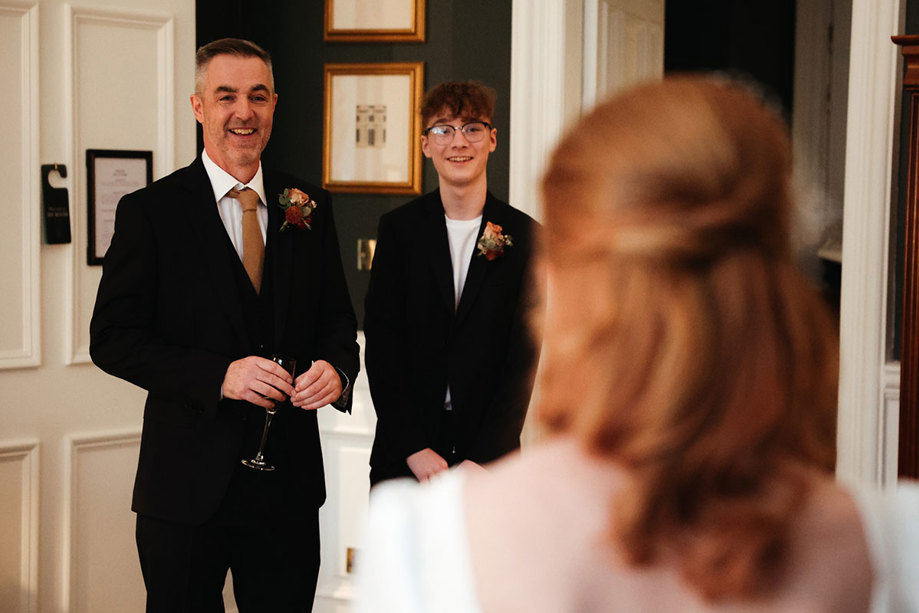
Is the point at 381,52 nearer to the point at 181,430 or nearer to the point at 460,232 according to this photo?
the point at 460,232

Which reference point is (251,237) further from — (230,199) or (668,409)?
(668,409)

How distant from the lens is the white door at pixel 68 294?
12.1 ft

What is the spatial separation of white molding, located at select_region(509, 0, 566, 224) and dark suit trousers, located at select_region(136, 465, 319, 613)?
65.0 inches

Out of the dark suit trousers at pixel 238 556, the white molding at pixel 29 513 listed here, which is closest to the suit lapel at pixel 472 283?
the dark suit trousers at pixel 238 556

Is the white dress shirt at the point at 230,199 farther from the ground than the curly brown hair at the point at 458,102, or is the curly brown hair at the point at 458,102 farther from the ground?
the curly brown hair at the point at 458,102

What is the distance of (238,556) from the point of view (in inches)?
118

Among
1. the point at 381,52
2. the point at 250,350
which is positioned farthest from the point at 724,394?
the point at 381,52

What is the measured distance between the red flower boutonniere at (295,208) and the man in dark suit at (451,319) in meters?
0.29

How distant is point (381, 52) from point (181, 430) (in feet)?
7.06

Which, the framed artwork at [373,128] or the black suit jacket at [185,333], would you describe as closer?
the black suit jacket at [185,333]

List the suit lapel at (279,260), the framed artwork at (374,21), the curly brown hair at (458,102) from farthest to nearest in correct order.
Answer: the framed artwork at (374,21) → the curly brown hair at (458,102) → the suit lapel at (279,260)

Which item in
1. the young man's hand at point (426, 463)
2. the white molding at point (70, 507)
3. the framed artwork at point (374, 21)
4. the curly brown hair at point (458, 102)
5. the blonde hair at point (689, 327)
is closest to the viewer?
the blonde hair at point (689, 327)

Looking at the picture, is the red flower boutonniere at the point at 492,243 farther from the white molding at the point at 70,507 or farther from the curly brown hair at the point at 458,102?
the white molding at the point at 70,507

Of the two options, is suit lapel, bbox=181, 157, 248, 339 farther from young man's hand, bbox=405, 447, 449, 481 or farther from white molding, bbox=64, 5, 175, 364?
white molding, bbox=64, 5, 175, 364
